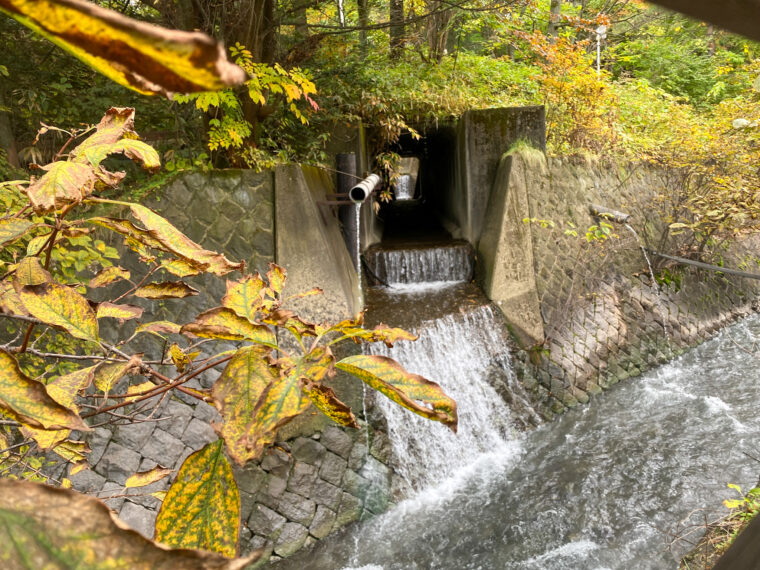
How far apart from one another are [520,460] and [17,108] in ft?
19.2

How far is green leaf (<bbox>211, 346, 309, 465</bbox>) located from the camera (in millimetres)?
525

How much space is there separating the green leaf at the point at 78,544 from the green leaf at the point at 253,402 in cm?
25

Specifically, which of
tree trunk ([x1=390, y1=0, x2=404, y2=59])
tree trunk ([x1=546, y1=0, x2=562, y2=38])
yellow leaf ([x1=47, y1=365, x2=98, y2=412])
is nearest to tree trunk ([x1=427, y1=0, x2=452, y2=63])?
tree trunk ([x1=390, y1=0, x2=404, y2=59])

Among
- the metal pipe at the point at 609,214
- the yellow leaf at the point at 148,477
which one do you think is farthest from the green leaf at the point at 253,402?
the metal pipe at the point at 609,214

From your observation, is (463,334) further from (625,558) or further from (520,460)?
(625,558)

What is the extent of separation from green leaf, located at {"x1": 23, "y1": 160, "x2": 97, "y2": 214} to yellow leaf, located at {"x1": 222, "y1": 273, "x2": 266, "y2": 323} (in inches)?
10.1

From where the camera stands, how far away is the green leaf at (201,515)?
1.73 feet

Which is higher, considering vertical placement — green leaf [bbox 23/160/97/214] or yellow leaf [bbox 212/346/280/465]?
green leaf [bbox 23/160/97/214]

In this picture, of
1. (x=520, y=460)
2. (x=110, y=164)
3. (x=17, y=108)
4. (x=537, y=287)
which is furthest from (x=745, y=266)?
(x=17, y=108)

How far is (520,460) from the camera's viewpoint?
475 cm

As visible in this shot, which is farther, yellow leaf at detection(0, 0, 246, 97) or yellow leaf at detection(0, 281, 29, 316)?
yellow leaf at detection(0, 281, 29, 316)

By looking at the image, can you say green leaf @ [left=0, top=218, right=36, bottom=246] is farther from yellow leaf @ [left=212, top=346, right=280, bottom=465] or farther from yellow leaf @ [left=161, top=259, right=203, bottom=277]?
yellow leaf @ [left=212, top=346, right=280, bottom=465]

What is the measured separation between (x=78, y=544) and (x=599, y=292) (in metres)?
7.00

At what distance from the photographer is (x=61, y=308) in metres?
0.72
